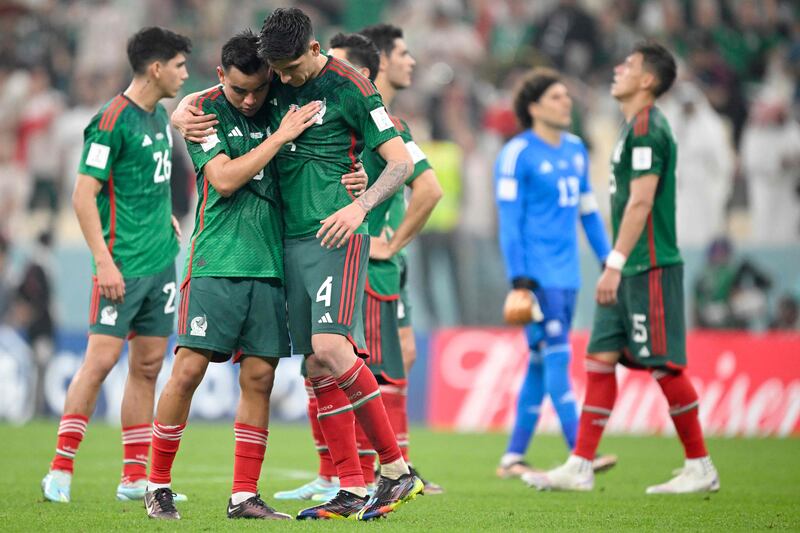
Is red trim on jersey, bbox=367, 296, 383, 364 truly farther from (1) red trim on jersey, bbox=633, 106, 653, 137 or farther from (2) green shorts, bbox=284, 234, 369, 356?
(1) red trim on jersey, bbox=633, 106, 653, 137

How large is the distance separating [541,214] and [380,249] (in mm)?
2216

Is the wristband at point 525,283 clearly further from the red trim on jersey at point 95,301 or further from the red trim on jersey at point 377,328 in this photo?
the red trim on jersey at point 95,301

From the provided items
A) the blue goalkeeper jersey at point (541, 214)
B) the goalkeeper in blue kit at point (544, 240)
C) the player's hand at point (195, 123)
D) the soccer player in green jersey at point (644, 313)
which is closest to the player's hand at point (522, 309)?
the goalkeeper in blue kit at point (544, 240)

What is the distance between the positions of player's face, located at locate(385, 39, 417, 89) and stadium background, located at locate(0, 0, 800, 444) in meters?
6.53

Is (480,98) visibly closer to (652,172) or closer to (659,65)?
(659,65)

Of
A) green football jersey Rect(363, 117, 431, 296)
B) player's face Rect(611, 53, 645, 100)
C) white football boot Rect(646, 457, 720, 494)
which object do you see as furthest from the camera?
player's face Rect(611, 53, 645, 100)

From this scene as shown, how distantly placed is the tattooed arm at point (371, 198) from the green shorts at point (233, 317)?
1.46ft

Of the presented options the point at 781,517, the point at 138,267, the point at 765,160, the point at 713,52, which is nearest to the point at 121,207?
the point at 138,267

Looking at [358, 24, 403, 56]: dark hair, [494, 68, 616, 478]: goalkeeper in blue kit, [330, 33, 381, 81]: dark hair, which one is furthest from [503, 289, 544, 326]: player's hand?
[330, 33, 381, 81]: dark hair

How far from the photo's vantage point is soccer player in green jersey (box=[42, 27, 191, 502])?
690cm

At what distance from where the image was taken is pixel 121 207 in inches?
280

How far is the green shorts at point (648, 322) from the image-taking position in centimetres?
744

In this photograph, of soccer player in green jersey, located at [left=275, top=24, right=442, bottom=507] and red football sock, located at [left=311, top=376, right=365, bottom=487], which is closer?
red football sock, located at [left=311, top=376, right=365, bottom=487]

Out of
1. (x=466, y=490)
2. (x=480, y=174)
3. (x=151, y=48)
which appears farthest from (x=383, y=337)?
(x=480, y=174)
